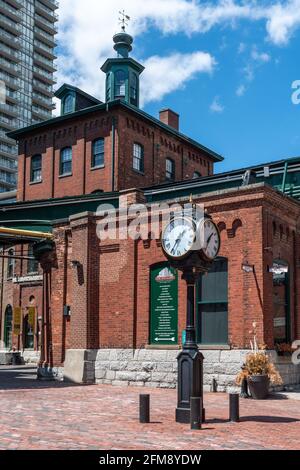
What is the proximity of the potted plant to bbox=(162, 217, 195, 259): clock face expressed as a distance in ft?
17.2

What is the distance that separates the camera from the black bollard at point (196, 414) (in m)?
10.2

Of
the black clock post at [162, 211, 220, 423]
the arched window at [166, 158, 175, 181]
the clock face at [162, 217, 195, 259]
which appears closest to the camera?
the black clock post at [162, 211, 220, 423]

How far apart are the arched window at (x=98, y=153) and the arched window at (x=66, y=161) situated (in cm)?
203

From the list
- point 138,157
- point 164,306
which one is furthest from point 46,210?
point 138,157

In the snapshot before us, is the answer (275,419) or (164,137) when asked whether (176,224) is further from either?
(164,137)

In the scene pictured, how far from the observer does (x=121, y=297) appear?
1945 centimetres

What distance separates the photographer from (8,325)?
42562 millimetres

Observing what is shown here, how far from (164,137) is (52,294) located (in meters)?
17.9

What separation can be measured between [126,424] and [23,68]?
105901 millimetres

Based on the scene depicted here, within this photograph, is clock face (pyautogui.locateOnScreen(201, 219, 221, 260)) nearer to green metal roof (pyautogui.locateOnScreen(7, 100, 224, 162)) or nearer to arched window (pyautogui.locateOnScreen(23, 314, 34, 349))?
green metal roof (pyautogui.locateOnScreen(7, 100, 224, 162))

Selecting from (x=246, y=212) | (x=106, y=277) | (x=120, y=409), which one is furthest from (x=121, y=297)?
(x=120, y=409)

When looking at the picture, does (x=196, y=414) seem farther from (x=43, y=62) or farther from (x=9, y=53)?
(x=43, y=62)

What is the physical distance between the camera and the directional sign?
1830 cm

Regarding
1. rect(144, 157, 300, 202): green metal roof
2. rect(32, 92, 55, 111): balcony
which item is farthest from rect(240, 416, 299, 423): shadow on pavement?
rect(32, 92, 55, 111): balcony
